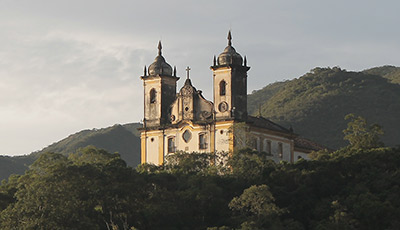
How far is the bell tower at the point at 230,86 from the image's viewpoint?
72.1 meters

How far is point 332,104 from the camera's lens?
122750 millimetres

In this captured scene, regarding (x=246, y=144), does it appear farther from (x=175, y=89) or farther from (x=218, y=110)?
(x=175, y=89)

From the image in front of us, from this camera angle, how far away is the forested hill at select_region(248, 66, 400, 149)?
381ft

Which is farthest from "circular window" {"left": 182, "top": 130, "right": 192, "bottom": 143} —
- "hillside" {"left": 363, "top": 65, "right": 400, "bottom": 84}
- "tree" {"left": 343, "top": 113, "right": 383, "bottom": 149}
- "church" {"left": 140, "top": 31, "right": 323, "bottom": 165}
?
"hillside" {"left": 363, "top": 65, "right": 400, "bottom": 84}

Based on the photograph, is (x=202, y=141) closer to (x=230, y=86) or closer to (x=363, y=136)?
(x=230, y=86)

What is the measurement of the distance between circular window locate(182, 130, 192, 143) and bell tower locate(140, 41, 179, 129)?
2628 mm

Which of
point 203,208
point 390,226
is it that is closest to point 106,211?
point 203,208

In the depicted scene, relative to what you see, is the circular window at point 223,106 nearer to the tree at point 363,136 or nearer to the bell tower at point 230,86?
the bell tower at point 230,86

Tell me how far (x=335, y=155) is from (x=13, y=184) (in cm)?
2130

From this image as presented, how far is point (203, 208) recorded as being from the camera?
6069 cm

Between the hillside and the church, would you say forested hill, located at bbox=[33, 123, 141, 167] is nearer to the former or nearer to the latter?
the hillside

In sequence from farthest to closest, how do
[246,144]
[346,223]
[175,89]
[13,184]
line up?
[175,89] < [246,144] < [13,184] < [346,223]

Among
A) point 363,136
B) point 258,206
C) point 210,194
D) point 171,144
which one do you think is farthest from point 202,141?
point 258,206

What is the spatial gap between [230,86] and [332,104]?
52.4 meters
